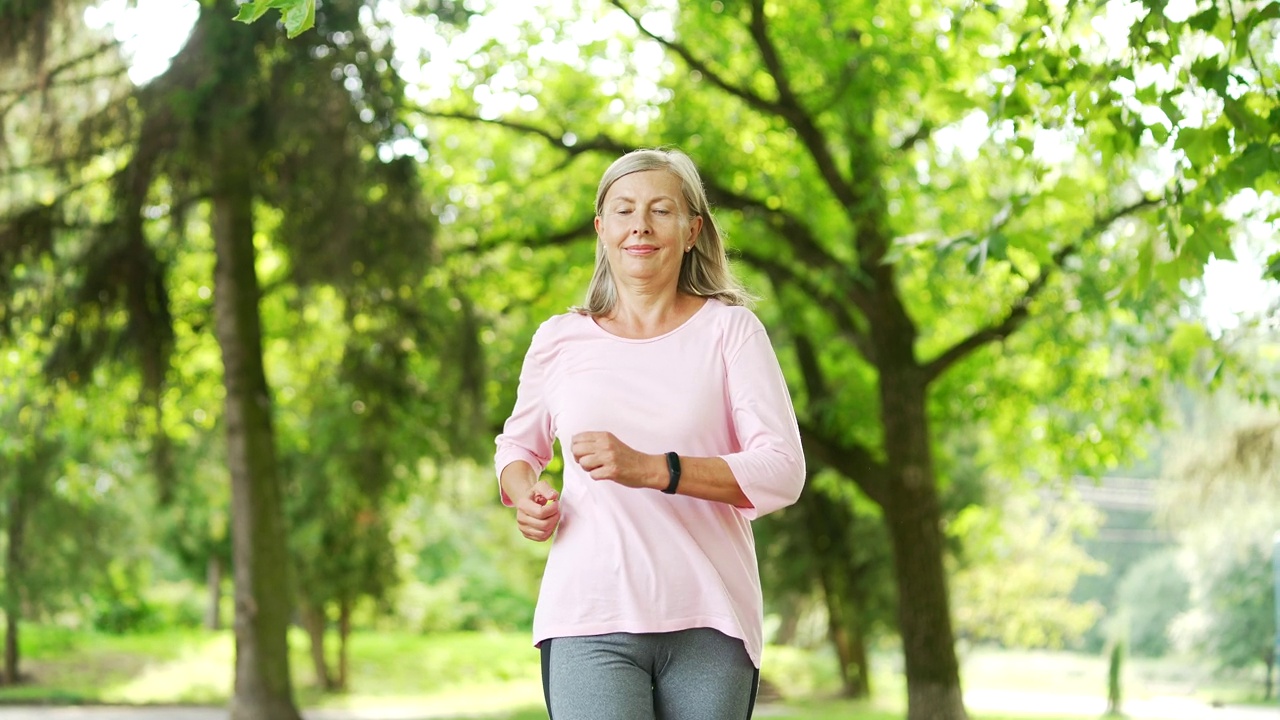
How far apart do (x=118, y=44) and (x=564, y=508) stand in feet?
33.1

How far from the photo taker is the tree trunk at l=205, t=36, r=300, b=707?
12289mm

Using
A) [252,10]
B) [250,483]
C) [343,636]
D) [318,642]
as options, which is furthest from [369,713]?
[252,10]

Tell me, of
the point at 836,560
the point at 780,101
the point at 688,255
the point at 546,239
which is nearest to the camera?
the point at 688,255

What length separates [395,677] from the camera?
2534cm

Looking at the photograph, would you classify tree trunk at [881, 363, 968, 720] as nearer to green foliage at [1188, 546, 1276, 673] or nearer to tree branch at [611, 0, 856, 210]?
tree branch at [611, 0, 856, 210]

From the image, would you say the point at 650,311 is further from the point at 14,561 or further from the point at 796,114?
the point at 14,561

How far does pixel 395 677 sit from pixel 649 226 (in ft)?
78.9

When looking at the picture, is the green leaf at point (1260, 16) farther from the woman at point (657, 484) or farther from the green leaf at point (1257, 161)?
the woman at point (657, 484)

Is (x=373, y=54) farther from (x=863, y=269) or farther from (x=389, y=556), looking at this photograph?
(x=389, y=556)

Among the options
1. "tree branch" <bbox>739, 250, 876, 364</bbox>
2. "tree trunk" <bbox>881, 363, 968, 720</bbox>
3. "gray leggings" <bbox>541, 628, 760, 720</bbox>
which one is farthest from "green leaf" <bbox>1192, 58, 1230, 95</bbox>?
"tree branch" <bbox>739, 250, 876, 364</bbox>

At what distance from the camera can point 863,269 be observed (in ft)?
45.7

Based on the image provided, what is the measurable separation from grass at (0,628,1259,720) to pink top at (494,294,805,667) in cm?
1502

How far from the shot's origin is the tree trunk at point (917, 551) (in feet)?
43.3

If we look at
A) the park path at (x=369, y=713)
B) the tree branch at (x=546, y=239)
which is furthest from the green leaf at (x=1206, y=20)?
the park path at (x=369, y=713)
